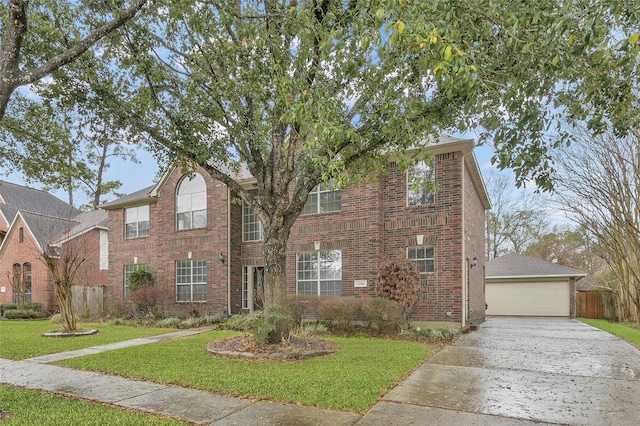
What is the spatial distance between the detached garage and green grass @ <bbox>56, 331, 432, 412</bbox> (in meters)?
13.8

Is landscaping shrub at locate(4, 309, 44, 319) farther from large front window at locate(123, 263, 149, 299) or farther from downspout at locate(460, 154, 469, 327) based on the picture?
downspout at locate(460, 154, 469, 327)

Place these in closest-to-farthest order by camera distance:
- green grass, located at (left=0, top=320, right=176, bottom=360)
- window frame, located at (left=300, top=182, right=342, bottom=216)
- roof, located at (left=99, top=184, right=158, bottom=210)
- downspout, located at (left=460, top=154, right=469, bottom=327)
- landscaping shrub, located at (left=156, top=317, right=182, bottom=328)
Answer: green grass, located at (left=0, top=320, right=176, bottom=360), downspout, located at (left=460, top=154, right=469, bottom=327), window frame, located at (left=300, top=182, right=342, bottom=216), landscaping shrub, located at (left=156, top=317, right=182, bottom=328), roof, located at (left=99, top=184, right=158, bottom=210)

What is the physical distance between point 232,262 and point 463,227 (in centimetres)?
888

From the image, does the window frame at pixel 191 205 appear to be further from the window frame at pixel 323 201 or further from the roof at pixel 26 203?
the roof at pixel 26 203

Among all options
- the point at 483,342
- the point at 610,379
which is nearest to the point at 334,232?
the point at 483,342

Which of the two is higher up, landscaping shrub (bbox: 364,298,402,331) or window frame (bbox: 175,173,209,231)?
window frame (bbox: 175,173,209,231)

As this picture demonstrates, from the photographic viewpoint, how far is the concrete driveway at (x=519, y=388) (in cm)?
485

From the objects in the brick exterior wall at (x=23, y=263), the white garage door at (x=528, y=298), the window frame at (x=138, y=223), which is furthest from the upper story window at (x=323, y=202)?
the brick exterior wall at (x=23, y=263)

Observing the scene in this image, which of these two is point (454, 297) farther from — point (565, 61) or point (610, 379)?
point (565, 61)

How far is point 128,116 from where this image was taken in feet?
27.2

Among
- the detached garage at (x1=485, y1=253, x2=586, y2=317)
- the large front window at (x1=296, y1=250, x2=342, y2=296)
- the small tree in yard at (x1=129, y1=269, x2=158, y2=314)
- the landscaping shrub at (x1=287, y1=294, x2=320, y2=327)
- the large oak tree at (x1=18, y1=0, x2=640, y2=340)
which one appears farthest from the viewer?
the detached garage at (x1=485, y1=253, x2=586, y2=317)

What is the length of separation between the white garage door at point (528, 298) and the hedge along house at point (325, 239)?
210 inches

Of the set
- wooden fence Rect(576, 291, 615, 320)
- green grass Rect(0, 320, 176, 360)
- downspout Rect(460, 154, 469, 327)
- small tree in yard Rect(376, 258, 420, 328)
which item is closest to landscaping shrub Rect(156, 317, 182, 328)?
green grass Rect(0, 320, 176, 360)

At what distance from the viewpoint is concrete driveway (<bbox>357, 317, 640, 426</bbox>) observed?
485 cm
